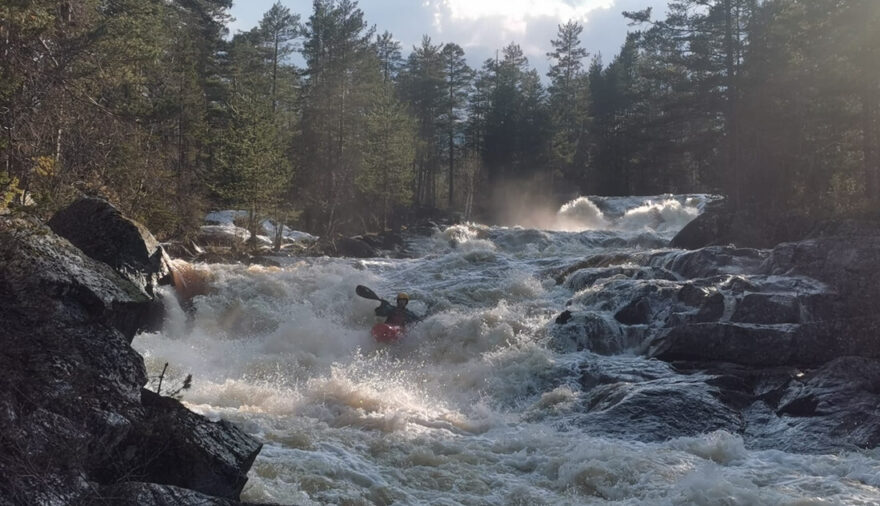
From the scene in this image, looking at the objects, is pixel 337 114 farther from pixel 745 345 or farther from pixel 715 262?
pixel 745 345

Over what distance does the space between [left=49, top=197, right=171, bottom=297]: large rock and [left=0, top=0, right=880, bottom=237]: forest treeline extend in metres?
0.44

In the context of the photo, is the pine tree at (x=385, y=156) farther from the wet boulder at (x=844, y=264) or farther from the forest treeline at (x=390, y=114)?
the wet boulder at (x=844, y=264)

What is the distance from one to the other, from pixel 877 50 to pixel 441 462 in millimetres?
18710

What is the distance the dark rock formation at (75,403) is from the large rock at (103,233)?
3670 millimetres

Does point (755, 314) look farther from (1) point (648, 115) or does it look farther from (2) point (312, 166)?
(1) point (648, 115)

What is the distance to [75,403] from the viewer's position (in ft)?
14.8

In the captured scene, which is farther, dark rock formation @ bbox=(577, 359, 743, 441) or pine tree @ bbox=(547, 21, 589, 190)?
pine tree @ bbox=(547, 21, 589, 190)

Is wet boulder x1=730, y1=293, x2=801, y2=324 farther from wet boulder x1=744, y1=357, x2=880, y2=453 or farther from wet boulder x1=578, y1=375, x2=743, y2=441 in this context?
wet boulder x1=578, y1=375, x2=743, y2=441

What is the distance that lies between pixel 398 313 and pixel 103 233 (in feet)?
21.4

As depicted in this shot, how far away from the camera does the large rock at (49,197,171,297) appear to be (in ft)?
30.6

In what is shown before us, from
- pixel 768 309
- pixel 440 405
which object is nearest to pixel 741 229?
pixel 768 309

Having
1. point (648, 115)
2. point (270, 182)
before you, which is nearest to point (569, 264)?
point (270, 182)

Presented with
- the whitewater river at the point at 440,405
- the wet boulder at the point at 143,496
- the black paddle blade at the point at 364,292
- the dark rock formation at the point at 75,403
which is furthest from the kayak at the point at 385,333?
the wet boulder at the point at 143,496

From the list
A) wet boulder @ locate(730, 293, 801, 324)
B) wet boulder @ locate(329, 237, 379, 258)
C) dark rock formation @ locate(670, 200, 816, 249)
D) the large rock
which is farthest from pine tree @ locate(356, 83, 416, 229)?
the large rock
